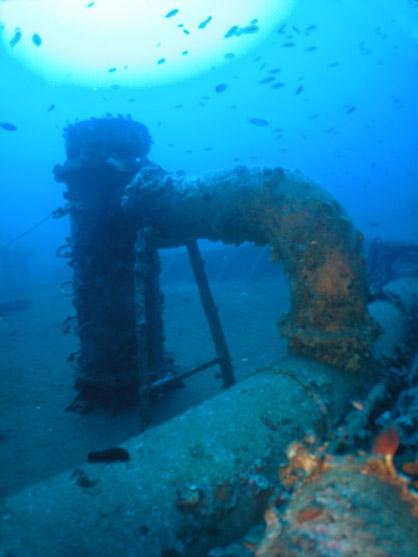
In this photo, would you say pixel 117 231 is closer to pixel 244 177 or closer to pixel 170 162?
pixel 244 177

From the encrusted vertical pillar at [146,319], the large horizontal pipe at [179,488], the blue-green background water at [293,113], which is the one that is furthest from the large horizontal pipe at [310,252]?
the blue-green background water at [293,113]

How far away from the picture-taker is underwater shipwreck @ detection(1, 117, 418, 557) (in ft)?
4.47

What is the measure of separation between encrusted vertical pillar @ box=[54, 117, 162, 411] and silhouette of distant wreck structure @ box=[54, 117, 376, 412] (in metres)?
0.01

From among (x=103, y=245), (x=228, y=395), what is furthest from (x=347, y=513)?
(x=103, y=245)

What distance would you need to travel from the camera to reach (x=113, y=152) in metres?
5.38

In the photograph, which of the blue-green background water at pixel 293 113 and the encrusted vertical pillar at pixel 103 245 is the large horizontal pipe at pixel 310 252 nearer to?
the encrusted vertical pillar at pixel 103 245

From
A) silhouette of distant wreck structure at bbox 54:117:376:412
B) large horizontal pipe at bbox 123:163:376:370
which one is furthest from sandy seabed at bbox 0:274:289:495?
large horizontal pipe at bbox 123:163:376:370

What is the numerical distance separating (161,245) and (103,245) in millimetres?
1069

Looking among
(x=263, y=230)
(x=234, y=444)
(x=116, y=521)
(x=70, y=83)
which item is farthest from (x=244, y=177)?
(x=70, y=83)

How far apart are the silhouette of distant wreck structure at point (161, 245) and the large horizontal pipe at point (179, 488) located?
83cm

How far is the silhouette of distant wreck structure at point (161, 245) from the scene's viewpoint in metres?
3.23

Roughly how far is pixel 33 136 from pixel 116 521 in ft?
513

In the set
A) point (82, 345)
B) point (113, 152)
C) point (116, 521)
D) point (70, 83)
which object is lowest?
point (116, 521)

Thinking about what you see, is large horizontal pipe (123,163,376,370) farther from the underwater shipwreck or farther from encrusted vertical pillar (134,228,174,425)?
encrusted vertical pillar (134,228,174,425)
